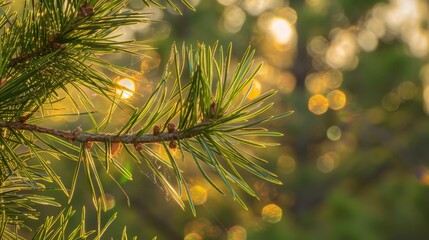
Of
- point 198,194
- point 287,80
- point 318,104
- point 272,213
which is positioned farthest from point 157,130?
point 287,80

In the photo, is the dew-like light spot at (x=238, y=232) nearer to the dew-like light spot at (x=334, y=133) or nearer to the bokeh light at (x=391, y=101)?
the dew-like light spot at (x=334, y=133)

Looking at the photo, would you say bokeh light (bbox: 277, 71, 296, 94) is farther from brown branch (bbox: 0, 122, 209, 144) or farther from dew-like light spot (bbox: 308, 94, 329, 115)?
brown branch (bbox: 0, 122, 209, 144)

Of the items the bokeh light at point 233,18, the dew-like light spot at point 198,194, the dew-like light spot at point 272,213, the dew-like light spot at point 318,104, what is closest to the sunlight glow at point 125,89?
the dew-like light spot at point 198,194

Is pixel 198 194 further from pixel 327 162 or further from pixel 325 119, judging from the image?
pixel 327 162

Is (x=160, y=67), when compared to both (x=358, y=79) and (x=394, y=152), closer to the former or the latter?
(x=358, y=79)

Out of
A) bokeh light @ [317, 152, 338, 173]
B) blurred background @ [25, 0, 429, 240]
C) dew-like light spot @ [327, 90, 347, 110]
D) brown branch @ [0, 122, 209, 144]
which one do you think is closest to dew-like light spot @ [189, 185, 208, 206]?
blurred background @ [25, 0, 429, 240]

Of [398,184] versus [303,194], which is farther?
[303,194]

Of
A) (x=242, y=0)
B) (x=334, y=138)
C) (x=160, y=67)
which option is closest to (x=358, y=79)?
(x=334, y=138)
